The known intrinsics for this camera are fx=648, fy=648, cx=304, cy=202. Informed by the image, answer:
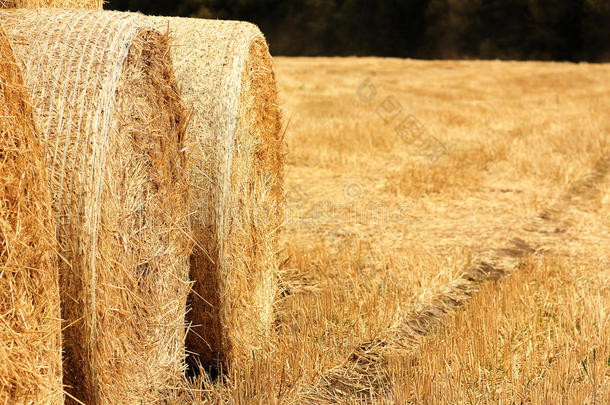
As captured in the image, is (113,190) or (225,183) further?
(225,183)

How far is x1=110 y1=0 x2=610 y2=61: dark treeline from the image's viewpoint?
40469 mm

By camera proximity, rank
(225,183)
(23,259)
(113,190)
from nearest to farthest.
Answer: (23,259), (113,190), (225,183)

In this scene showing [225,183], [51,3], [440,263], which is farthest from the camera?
[440,263]

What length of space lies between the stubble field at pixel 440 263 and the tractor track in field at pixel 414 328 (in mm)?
13

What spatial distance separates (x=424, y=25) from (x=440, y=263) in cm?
4222

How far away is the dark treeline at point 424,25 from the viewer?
40469 millimetres

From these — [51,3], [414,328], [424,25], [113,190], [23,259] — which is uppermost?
[424,25]

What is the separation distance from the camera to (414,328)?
4.66 m

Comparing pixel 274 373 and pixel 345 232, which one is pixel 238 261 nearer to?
pixel 274 373

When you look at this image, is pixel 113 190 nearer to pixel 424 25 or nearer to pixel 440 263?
pixel 440 263

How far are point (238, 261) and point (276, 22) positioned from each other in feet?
154

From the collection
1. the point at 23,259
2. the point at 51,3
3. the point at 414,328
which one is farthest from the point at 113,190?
the point at 414,328

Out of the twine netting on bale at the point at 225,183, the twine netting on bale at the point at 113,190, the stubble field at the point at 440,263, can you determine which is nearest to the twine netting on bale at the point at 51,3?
the twine netting on bale at the point at 113,190

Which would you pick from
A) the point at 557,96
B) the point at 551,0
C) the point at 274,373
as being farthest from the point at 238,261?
the point at 551,0
